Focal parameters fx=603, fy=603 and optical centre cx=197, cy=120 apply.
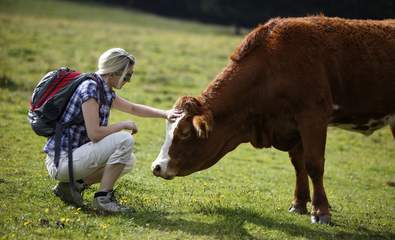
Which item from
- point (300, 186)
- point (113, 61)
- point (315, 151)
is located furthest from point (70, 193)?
point (300, 186)

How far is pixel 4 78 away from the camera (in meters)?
18.7

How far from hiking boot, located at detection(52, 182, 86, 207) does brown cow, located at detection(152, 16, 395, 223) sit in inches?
39.8

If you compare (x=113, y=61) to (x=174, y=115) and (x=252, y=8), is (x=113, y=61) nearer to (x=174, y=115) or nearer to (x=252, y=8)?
(x=174, y=115)

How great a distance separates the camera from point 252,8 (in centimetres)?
6138

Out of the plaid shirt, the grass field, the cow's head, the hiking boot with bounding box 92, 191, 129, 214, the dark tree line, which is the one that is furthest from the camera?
the dark tree line

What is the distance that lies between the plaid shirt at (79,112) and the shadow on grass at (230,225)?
3.78 feet

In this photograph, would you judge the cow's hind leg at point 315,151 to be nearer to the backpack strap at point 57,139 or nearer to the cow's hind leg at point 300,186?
the cow's hind leg at point 300,186

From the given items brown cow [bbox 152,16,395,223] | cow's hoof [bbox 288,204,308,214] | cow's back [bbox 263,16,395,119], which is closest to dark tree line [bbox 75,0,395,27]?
cow's back [bbox 263,16,395,119]

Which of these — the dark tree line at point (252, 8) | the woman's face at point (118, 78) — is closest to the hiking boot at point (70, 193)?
the woman's face at point (118, 78)

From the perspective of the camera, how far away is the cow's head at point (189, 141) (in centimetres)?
793

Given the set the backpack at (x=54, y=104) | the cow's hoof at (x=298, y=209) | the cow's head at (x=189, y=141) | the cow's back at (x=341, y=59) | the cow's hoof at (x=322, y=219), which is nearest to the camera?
the backpack at (x=54, y=104)

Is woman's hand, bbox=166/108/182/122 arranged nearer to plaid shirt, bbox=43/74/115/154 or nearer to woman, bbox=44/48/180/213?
woman, bbox=44/48/180/213

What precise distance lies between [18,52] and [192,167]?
17632mm

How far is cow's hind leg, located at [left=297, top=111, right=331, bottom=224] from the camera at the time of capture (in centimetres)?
809
